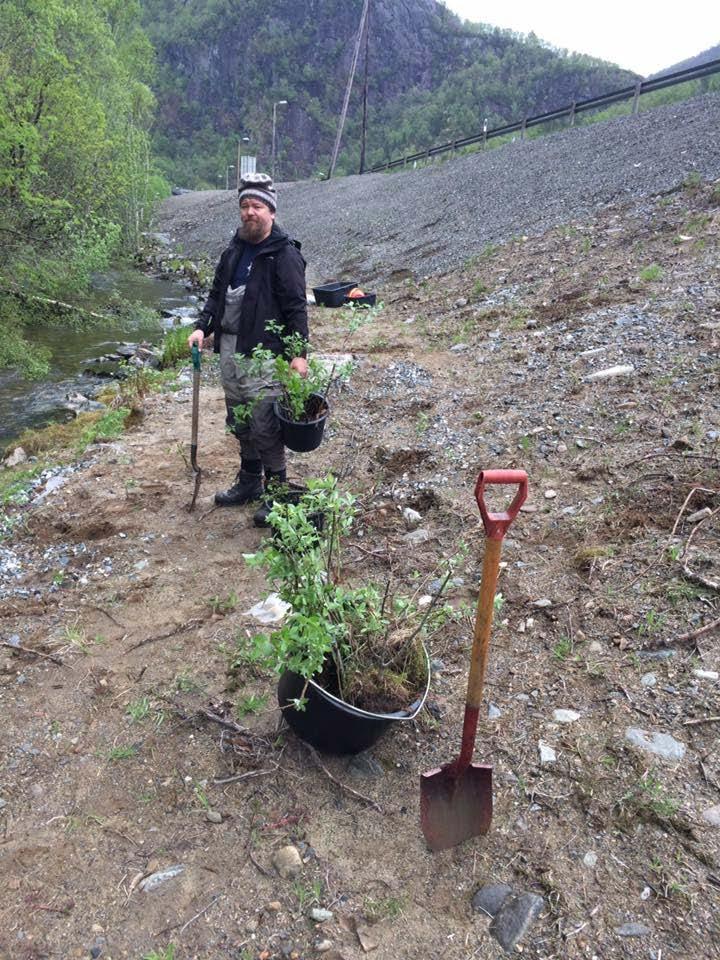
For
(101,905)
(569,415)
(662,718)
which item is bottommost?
(101,905)

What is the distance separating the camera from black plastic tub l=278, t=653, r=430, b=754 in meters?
2.37

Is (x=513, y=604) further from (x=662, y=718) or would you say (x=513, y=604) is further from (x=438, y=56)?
(x=438, y=56)

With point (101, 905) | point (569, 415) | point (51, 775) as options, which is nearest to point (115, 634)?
point (51, 775)

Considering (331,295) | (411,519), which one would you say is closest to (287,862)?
(411,519)

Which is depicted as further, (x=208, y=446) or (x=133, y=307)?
(x=133, y=307)

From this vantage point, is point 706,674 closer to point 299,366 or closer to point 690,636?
point 690,636

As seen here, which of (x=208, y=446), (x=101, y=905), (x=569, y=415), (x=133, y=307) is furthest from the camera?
(x=133, y=307)

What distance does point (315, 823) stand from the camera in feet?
7.79

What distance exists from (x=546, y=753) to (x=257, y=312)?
2990 mm

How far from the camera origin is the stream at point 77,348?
28.0 feet

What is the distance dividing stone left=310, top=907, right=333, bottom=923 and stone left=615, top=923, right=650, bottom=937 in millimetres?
887

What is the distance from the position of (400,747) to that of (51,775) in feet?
4.63

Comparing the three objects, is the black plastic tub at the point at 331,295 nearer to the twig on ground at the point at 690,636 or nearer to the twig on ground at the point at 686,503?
→ the twig on ground at the point at 686,503

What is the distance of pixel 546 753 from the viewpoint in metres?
2.56
